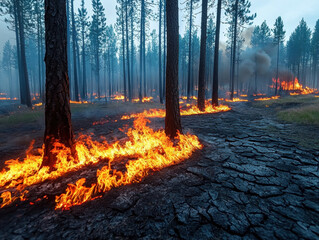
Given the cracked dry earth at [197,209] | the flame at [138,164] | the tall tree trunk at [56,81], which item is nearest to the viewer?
the cracked dry earth at [197,209]

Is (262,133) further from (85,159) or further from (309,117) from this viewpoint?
(85,159)

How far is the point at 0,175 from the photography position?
146 inches

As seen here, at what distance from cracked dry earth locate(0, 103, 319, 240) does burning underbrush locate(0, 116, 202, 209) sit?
0.26m

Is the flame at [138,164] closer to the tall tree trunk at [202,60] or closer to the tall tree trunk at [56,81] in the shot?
the tall tree trunk at [56,81]

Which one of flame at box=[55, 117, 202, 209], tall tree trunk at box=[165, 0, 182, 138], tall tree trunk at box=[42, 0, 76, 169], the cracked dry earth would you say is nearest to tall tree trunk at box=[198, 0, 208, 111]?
tall tree trunk at box=[165, 0, 182, 138]

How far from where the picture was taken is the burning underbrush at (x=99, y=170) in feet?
9.75

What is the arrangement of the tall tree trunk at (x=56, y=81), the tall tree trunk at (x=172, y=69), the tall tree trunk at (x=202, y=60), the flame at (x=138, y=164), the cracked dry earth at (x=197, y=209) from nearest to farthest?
the cracked dry earth at (x=197, y=209), the flame at (x=138, y=164), the tall tree trunk at (x=56, y=81), the tall tree trunk at (x=172, y=69), the tall tree trunk at (x=202, y=60)

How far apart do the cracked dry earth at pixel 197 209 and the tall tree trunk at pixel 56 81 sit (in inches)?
58.7

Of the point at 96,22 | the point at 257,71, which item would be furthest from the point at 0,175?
the point at 257,71

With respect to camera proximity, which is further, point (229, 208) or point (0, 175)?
point (0, 175)

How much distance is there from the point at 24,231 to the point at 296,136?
8.09m

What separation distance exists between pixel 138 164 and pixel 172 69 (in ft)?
11.0

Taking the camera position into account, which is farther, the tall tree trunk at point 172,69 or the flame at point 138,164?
the tall tree trunk at point 172,69

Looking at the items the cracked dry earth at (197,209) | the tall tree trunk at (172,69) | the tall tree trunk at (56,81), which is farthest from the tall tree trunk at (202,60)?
the tall tree trunk at (56,81)
